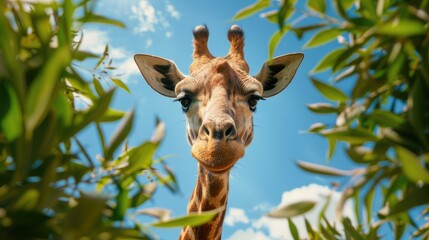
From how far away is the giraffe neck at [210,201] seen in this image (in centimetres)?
525

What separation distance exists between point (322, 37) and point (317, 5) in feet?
0.57

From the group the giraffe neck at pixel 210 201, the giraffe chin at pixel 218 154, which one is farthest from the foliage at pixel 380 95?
the giraffe neck at pixel 210 201

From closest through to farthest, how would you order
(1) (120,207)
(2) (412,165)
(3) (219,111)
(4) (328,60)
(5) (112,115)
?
(2) (412,165), (1) (120,207), (5) (112,115), (4) (328,60), (3) (219,111)

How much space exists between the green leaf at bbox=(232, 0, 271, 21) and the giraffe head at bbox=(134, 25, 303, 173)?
2.20 metres

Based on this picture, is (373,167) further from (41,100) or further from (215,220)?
(215,220)

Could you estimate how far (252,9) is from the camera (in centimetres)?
194

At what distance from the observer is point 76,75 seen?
63.2 inches

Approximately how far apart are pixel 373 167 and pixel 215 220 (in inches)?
153

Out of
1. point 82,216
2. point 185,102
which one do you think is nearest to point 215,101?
point 185,102

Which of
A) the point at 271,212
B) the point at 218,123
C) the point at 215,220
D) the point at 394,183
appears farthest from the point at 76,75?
the point at 215,220

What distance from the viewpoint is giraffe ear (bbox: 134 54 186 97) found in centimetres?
695

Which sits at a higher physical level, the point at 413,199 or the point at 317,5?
the point at 317,5

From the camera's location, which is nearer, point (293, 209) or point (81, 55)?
point (293, 209)

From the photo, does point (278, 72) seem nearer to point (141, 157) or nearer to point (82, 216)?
point (141, 157)
